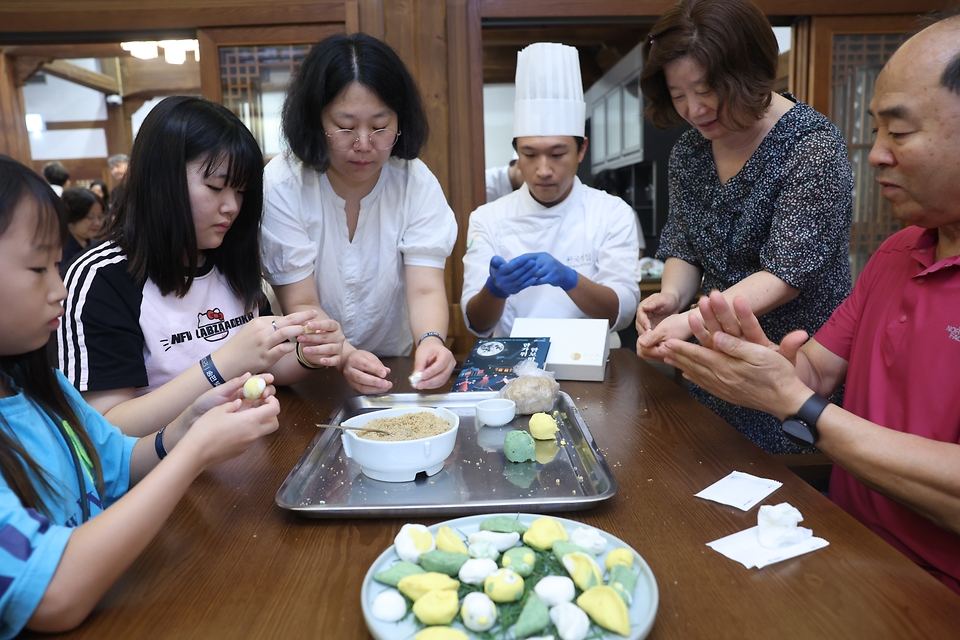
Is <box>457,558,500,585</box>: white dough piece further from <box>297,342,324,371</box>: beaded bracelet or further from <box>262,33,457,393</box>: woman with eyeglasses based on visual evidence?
<box>297,342,324,371</box>: beaded bracelet

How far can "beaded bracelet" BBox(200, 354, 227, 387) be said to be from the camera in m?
1.22

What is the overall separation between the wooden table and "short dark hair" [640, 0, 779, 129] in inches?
32.8

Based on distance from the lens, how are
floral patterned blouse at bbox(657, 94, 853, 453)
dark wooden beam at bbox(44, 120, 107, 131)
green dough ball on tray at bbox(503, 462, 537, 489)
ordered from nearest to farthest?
green dough ball on tray at bbox(503, 462, 537, 489) < floral patterned blouse at bbox(657, 94, 853, 453) < dark wooden beam at bbox(44, 120, 107, 131)

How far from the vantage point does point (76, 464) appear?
→ 94cm

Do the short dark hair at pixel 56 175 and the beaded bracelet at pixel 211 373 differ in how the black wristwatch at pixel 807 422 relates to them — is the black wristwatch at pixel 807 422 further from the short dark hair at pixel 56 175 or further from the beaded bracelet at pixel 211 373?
the short dark hair at pixel 56 175

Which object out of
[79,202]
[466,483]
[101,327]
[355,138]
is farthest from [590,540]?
[79,202]

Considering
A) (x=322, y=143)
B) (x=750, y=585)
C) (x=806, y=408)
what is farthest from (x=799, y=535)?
(x=322, y=143)

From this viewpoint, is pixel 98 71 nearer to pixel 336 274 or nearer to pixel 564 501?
pixel 336 274

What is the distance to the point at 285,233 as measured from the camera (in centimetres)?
174

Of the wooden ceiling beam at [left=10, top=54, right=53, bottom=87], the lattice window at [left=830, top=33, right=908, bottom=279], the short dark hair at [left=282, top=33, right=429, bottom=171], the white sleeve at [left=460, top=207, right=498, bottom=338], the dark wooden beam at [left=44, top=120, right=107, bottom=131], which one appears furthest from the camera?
the dark wooden beam at [left=44, top=120, right=107, bottom=131]

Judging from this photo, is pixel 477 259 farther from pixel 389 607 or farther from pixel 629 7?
pixel 389 607

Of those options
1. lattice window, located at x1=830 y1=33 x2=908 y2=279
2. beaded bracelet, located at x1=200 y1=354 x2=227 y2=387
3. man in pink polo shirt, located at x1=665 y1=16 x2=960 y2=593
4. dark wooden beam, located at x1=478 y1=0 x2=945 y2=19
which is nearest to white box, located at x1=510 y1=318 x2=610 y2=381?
man in pink polo shirt, located at x1=665 y1=16 x2=960 y2=593

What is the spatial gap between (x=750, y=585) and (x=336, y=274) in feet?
4.73

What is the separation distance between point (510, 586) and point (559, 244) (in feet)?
6.15
